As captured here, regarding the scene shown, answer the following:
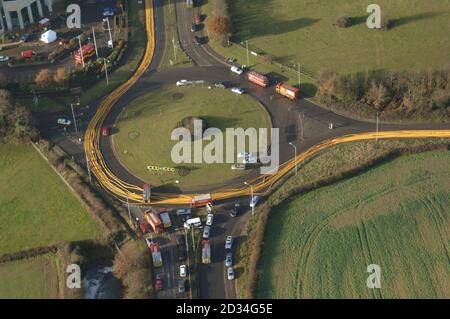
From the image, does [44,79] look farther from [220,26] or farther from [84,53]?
[220,26]

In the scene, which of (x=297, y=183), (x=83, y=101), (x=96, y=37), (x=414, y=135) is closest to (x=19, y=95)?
(x=83, y=101)

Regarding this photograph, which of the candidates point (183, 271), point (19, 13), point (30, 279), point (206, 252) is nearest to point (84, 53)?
point (19, 13)

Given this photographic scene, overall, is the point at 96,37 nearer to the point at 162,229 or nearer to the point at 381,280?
the point at 162,229
